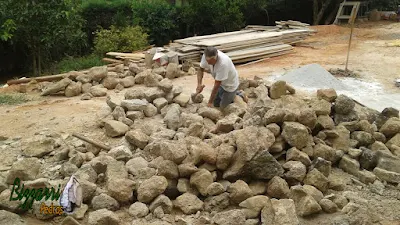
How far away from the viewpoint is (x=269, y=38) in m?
13.4

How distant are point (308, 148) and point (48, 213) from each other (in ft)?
11.5

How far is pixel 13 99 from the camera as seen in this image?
867 centimetres

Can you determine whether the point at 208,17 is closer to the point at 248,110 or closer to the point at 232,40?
the point at 232,40

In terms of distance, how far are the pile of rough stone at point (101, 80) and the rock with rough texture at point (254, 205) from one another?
491cm

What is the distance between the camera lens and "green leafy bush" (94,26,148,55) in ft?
44.6

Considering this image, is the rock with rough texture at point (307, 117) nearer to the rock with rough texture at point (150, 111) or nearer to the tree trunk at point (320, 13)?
the rock with rough texture at point (150, 111)

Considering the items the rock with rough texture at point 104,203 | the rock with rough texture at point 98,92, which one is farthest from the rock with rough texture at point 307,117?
the rock with rough texture at point 98,92

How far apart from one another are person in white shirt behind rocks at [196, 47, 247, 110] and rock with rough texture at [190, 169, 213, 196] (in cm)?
231

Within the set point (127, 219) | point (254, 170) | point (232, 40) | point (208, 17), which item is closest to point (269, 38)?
point (232, 40)

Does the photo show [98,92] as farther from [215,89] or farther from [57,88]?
[215,89]

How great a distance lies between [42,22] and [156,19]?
5.63 m

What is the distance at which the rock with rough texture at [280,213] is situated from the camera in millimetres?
4348

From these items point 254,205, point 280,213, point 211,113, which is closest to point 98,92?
point 211,113

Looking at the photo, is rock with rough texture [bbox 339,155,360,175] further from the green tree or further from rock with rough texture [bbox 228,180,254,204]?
the green tree
